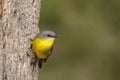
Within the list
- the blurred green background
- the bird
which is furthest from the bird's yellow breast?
the blurred green background

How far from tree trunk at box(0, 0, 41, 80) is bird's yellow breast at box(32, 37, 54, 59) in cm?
8

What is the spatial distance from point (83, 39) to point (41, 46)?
8.55 meters

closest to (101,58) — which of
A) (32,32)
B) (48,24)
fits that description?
(48,24)

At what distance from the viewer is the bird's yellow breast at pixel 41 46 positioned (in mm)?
7902

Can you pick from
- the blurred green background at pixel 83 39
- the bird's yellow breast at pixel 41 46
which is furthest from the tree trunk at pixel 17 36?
the blurred green background at pixel 83 39

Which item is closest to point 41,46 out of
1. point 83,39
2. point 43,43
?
point 43,43

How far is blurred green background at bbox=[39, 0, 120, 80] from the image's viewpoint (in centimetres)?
1554

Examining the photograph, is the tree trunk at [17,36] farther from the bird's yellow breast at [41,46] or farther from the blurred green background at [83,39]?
the blurred green background at [83,39]

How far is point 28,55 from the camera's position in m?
8.02

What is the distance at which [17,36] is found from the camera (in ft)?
25.9

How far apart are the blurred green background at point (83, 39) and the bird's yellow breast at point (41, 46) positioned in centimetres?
689

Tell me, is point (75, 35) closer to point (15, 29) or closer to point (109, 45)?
point (109, 45)

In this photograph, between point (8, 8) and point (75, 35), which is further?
point (75, 35)

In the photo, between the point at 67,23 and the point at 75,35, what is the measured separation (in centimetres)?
53
